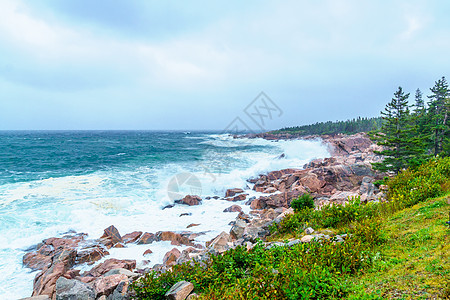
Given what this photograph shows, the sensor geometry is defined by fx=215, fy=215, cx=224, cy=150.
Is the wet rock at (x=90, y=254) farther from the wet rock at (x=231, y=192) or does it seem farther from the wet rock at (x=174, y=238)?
the wet rock at (x=231, y=192)

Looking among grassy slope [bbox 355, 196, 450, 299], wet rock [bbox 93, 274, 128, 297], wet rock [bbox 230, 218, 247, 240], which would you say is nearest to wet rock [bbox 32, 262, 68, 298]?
wet rock [bbox 93, 274, 128, 297]

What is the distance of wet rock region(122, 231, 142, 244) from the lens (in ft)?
36.4

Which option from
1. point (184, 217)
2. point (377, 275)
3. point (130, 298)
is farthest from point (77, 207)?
point (377, 275)

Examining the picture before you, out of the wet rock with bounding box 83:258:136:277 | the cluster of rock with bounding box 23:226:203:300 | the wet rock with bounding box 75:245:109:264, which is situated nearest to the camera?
the cluster of rock with bounding box 23:226:203:300

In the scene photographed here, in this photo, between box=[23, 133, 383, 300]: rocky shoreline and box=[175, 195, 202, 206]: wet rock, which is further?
box=[175, 195, 202, 206]: wet rock

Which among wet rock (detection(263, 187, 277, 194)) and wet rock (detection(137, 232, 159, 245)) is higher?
wet rock (detection(263, 187, 277, 194))

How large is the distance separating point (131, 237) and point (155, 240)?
4.62 feet

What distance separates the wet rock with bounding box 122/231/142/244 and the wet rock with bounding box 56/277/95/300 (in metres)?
5.32

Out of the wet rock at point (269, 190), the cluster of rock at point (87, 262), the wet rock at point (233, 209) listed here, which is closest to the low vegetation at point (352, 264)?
the cluster of rock at point (87, 262)

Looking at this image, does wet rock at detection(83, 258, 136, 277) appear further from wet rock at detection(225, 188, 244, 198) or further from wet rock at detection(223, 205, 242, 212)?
wet rock at detection(225, 188, 244, 198)

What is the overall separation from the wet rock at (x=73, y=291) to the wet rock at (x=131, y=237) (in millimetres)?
5317

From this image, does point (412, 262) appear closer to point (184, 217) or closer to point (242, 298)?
point (242, 298)

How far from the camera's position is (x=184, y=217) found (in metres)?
14.1

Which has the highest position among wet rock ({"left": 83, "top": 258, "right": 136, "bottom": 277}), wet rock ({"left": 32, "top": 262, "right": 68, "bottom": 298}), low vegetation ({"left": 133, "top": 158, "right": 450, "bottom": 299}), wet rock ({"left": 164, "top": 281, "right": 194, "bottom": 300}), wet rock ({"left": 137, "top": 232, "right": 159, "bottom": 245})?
low vegetation ({"left": 133, "top": 158, "right": 450, "bottom": 299})
